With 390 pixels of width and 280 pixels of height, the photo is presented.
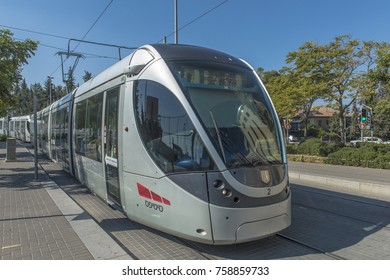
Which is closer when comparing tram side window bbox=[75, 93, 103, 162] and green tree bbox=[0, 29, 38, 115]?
tram side window bbox=[75, 93, 103, 162]

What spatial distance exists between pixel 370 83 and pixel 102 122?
64.5 ft

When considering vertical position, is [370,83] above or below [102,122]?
above

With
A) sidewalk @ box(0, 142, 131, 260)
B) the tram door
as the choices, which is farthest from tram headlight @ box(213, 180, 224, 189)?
the tram door

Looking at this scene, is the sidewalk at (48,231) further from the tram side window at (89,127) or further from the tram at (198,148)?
the tram side window at (89,127)

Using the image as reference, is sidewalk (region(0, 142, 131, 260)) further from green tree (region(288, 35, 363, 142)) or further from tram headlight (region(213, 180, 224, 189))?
green tree (region(288, 35, 363, 142))

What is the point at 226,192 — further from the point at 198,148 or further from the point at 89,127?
the point at 89,127

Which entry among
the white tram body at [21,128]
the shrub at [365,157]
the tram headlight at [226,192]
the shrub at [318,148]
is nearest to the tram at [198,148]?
the tram headlight at [226,192]

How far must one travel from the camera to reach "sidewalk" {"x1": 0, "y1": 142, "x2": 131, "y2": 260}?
181 inches

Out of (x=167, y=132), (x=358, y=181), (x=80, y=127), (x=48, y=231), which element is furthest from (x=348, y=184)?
(x=48, y=231)

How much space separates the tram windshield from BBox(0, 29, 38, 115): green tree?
8603mm

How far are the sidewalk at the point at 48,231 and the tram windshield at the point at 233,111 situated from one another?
214 centimetres

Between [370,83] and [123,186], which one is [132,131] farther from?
[370,83]

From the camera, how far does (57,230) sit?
18.5 ft

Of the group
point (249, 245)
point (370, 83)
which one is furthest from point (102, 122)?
point (370, 83)
